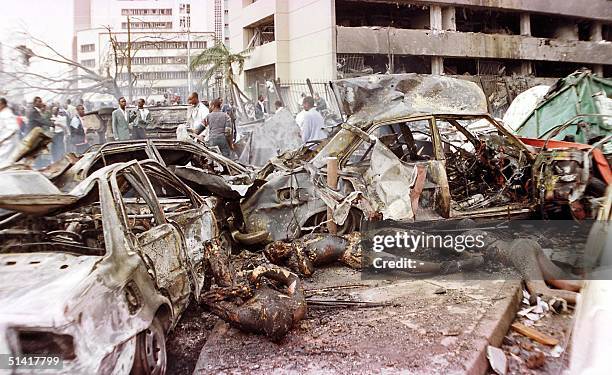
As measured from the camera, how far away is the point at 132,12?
61.6 feet

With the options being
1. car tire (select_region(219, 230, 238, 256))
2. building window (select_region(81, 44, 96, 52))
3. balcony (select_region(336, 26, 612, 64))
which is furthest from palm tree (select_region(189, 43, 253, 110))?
car tire (select_region(219, 230, 238, 256))

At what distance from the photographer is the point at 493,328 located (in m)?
3.46

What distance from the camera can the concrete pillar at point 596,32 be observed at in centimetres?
2766

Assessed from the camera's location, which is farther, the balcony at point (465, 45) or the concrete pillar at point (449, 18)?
the concrete pillar at point (449, 18)

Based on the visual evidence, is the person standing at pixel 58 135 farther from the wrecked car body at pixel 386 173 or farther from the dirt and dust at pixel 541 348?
the dirt and dust at pixel 541 348

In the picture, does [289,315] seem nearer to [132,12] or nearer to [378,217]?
[378,217]

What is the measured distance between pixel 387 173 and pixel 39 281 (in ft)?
11.6

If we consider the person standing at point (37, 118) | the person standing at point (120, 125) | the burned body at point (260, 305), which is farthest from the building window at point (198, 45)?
the burned body at point (260, 305)

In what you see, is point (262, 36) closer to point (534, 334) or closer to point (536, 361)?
point (534, 334)

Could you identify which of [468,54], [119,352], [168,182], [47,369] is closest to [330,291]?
[168,182]

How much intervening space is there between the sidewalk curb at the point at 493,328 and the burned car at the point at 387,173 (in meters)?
1.33

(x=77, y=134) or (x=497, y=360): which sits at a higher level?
(x=77, y=134)

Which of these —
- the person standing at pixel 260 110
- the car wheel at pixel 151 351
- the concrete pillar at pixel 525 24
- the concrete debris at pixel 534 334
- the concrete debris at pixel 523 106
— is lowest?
the concrete debris at pixel 534 334

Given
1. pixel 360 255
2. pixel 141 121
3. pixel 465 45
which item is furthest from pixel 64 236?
pixel 465 45
